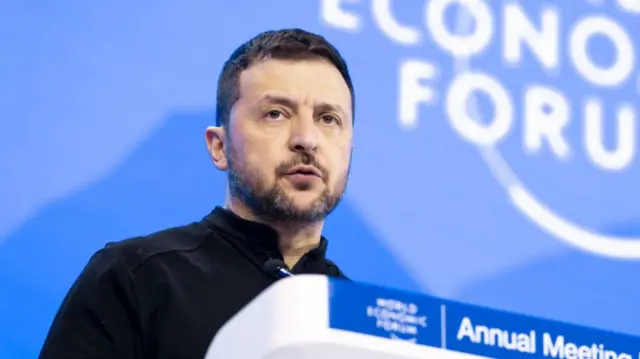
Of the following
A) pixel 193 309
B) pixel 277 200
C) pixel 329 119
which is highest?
pixel 329 119

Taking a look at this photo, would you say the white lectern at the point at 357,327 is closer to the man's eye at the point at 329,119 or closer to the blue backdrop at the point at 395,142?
the man's eye at the point at 329,119

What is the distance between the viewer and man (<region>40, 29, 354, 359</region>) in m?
1.41

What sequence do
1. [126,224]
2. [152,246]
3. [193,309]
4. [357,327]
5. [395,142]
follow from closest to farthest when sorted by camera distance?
1. [357,327]
2. [193,309]
3. [152,246]
4. [126,224]
5. [395,142]

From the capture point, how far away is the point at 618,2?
2.48 m

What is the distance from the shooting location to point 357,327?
84 cm

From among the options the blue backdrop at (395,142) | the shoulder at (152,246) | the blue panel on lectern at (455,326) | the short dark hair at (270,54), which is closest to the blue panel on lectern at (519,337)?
the blue panel on lectern at (455,326)

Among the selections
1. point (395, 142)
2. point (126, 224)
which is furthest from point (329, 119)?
point (395, 142)

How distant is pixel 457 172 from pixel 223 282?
822mm

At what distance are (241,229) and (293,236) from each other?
0.07 meters

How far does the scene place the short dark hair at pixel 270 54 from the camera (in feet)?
5.45

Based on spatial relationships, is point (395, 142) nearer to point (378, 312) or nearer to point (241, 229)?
point (241, 229)

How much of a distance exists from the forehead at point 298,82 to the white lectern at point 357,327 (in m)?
0.75

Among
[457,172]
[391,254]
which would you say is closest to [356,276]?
[391,254]

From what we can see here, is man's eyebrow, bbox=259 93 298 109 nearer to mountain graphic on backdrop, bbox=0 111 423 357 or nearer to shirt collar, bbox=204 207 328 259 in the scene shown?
shirt collar, bbox=204 207 328 259
